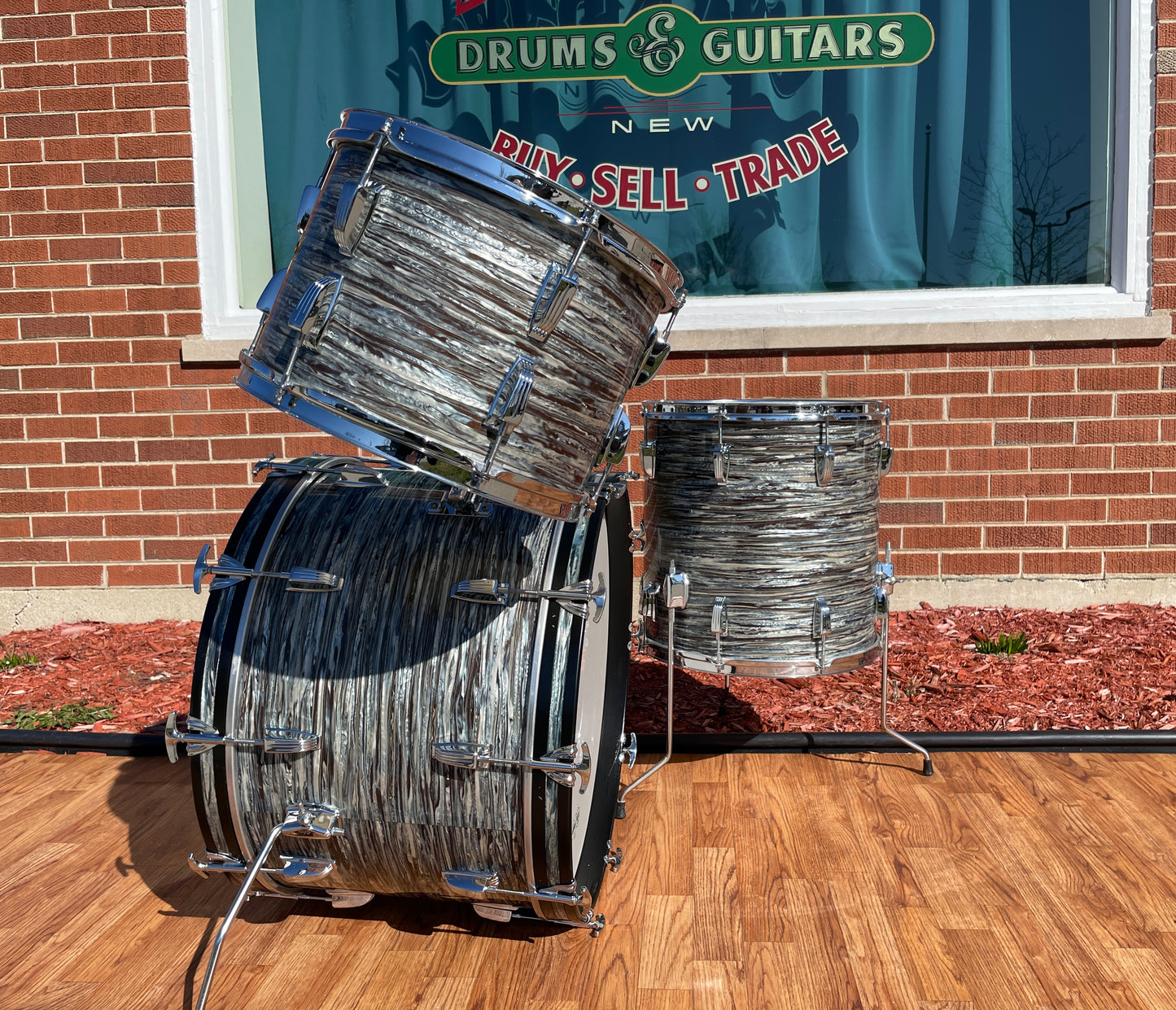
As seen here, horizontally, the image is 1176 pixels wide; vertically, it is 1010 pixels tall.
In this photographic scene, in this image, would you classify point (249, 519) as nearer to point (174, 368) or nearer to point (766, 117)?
point (174, 368)

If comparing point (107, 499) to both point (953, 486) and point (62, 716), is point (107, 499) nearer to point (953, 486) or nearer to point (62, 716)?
point (62, 716)

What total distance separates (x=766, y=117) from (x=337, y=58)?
6.17 ft

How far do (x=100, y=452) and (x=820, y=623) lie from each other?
331 cm

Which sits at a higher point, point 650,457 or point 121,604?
point 650,457

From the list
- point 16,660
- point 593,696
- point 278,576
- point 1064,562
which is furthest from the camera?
point 1064,562

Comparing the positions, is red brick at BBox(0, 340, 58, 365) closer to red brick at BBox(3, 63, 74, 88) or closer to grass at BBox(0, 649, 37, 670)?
red brick at BBox(3, 63, 74, 88)

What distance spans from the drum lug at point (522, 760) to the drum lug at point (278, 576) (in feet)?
1.29

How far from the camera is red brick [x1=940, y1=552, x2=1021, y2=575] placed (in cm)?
433

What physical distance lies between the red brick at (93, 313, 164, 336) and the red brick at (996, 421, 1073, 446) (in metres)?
3.60

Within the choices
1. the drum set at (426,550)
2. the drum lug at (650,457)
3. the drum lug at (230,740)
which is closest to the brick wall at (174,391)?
the drum lug at (650,457)

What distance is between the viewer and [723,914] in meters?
2.26

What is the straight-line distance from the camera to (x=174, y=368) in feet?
14.5

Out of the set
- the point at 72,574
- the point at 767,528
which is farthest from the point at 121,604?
the point at 767,528

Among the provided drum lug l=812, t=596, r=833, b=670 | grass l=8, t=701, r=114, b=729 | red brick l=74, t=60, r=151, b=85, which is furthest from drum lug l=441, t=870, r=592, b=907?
red brick l=74, t=60, r=151, b=85
